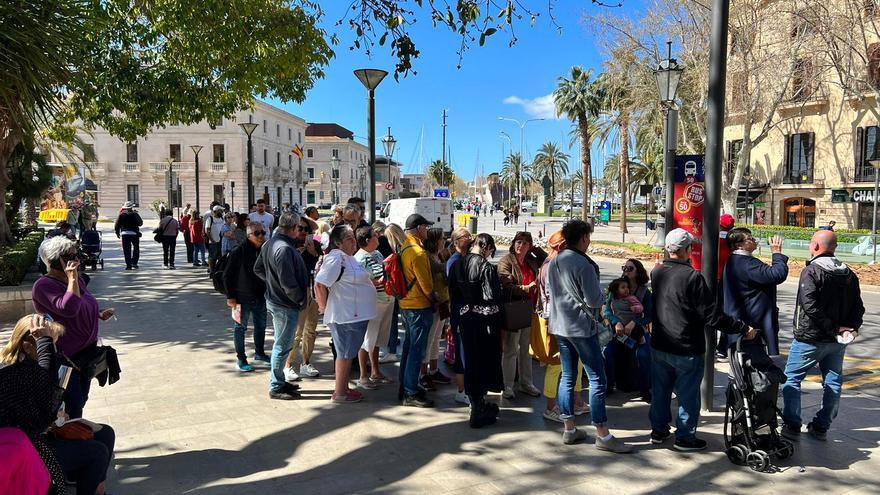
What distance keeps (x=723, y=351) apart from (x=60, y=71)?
23.3ft

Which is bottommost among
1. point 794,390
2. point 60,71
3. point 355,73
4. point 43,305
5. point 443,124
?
point 794,390

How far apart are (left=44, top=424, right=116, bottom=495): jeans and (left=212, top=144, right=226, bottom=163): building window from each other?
63.2m

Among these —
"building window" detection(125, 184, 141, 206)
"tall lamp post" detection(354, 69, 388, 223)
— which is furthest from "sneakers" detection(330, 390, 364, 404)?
"building window" detection(125, 184, 141, 206)

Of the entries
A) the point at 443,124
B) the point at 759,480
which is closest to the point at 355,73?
the point at 759,480

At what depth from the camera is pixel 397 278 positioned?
5.64 metres

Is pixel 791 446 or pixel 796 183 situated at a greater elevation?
pixel 796 183

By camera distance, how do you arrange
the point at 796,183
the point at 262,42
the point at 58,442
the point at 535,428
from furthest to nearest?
the point at 796,183, the point at 262,42, the point at 535,428, the point at 58,442

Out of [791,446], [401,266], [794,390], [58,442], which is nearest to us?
[58,442]

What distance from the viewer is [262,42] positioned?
34.3 feet

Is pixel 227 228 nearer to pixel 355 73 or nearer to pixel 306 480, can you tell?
pixel 355 73

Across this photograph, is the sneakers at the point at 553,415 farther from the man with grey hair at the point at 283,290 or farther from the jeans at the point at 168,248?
the jeans at the point at 168,248

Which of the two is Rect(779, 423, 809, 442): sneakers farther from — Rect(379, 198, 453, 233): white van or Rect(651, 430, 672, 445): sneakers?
Rect(379, 198, 453, 233): white van

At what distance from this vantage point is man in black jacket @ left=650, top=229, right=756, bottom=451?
4312 millimetres

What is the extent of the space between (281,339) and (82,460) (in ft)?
8.68
